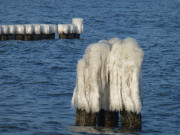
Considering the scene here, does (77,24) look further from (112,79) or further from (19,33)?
(112,79)

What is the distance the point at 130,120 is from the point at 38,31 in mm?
20535

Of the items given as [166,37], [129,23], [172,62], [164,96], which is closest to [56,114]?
[164,96]

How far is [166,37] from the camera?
33062 millimetres

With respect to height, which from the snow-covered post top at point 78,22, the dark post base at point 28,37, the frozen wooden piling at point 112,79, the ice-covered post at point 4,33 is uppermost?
the frozen wooden piling at point 112,79

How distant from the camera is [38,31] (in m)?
28.0

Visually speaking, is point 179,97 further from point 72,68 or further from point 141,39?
point 141,39

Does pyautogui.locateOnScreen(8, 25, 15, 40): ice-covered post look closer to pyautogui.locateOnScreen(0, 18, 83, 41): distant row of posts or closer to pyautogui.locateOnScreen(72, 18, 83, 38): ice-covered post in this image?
pyautogui.locateOnScreen(0, 18, 83, 41): distant row of posts

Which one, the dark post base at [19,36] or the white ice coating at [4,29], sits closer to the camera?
the white ice coating at [4,29]

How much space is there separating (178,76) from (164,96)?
382 cm

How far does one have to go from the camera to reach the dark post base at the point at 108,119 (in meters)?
8.43

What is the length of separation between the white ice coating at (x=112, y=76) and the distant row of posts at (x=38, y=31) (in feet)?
65.0

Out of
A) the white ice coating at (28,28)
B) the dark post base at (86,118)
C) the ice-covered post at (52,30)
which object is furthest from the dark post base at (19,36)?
the dark post base at (86,118)

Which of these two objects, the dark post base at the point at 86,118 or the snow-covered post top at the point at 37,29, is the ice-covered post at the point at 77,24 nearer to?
the snow-covered post top at the point at 37,29

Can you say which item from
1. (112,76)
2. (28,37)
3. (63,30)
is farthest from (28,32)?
(112,76)
